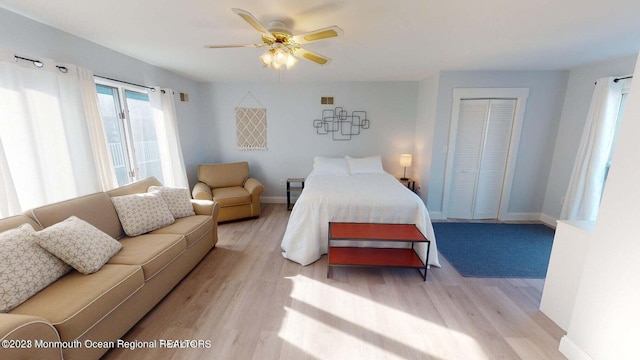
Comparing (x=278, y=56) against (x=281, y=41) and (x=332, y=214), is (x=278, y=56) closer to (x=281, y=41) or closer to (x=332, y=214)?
(x=281, y=41)

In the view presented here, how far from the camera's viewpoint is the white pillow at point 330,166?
4047 mm

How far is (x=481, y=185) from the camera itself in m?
3.85

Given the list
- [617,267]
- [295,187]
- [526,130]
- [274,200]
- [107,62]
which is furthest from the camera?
[274,200]

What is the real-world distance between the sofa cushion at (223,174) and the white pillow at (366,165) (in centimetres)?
193

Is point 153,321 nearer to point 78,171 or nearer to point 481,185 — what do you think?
point 78,171

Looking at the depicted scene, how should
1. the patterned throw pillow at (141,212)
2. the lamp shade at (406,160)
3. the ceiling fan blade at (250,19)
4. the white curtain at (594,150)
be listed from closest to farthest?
the ceiling fan blade at (250,19)
the patterned throw pillow at (141,212)
the white curtain at (594,150)
the lamp shade at (406,160)

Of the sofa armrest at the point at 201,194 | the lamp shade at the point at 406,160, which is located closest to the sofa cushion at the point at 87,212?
the sofa armrest at the point at 201,194

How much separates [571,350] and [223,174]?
4.36 m

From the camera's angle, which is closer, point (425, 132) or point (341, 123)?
Result: point (425, 132)

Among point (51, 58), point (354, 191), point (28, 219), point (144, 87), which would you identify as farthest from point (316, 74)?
point (28, 219)

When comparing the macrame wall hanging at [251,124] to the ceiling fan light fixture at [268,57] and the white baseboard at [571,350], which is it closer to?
the ceiling fan light fixture at [268,57]

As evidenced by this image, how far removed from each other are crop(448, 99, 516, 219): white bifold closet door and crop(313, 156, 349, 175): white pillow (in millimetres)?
1773

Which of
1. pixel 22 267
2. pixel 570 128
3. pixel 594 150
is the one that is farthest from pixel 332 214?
pixel 570 128

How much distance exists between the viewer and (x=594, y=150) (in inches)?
115
